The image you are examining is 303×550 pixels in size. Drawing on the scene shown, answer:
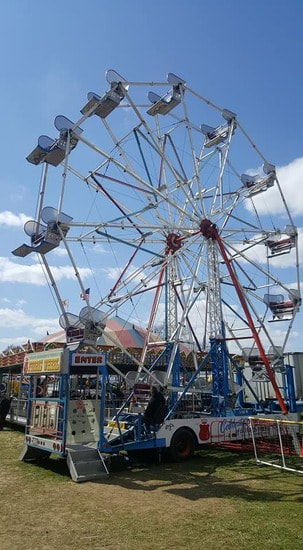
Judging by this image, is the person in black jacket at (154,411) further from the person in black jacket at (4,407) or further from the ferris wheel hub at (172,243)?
the person in black jacket at (4,407)

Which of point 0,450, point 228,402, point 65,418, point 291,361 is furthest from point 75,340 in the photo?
point 291,361

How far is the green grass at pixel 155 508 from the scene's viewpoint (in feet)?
20.3

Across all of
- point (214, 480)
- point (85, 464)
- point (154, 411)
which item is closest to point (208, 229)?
point (154, 411)

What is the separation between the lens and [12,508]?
7898 millimetres

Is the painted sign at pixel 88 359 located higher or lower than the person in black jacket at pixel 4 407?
higher

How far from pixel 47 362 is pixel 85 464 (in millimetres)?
2804

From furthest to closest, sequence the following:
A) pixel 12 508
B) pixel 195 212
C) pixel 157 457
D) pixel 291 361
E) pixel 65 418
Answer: pixel 291 361 < pixel 195 212 < pixel 157 457 < pixel 65 418 < pixel 12 508

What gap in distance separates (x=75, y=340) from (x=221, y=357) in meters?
5.27

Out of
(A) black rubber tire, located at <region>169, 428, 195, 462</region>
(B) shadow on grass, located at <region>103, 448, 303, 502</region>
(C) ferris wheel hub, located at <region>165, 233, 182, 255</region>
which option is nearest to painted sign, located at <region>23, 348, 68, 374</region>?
(B) shadow on grass, located at <region>103, 448, 303, 502</region>

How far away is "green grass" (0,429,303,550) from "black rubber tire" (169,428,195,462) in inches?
28.6

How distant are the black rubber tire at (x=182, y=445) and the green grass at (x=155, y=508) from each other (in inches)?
28.6

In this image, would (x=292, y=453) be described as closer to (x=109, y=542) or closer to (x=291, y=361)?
(x=109, y=542)

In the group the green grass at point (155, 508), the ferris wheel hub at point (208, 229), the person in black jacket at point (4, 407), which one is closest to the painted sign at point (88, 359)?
the green grass at point (155, 508)

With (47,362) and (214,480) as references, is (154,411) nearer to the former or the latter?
(214,480)
